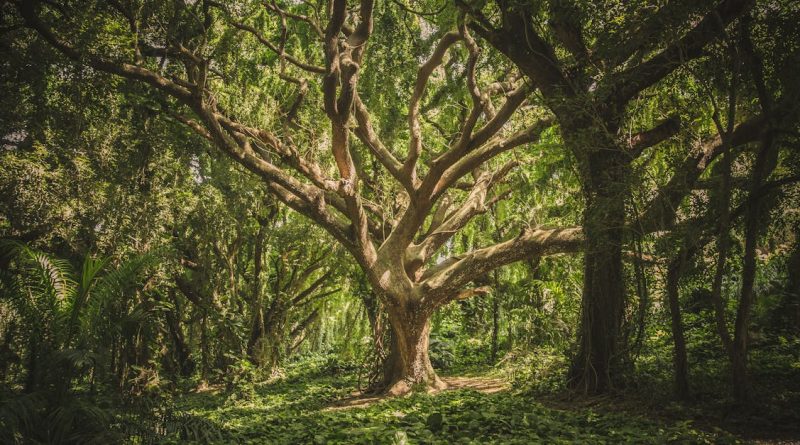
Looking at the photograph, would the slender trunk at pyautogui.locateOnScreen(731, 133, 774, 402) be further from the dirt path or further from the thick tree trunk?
the thick tree trunk

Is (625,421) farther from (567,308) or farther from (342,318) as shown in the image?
(342,318)

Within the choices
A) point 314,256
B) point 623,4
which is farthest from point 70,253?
point 623,4

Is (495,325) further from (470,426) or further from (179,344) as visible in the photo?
(179,344)

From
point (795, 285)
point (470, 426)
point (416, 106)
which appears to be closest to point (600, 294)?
point (470, 426)

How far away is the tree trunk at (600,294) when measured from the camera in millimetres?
5594

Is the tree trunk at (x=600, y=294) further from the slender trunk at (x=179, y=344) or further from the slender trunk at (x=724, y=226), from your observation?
the slender trunk at (x=179, y=344)

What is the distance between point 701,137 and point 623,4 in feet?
7.73

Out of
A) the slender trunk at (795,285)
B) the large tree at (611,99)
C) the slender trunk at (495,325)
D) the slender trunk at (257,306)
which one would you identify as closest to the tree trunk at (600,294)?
the large tree at (611,99)

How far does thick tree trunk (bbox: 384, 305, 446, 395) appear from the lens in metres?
8.61

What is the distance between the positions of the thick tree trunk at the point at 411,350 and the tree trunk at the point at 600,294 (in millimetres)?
2981

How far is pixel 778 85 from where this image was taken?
4590mm

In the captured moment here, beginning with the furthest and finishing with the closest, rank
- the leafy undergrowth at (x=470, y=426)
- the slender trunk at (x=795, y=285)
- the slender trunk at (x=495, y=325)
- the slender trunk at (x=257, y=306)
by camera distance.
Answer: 1. the slender trunk at (x=257, y=306)
2. the slender trunk at (x=495, y=325)
3. the slender trunk at (x=795, y=285)
4. the leafy undergrowth at (x=470, y=426)

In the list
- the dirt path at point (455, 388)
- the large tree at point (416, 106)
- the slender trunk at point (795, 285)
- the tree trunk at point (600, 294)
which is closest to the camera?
the slender trunk at point (795, 285)

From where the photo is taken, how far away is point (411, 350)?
8.79 meters
